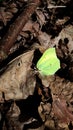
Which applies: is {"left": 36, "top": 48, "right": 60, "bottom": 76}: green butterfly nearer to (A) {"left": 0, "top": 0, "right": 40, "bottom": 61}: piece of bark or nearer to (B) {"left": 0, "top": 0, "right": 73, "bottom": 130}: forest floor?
(B) {"left": 0, "top": 0, "right": 73, "bottom": 130}: forest floor

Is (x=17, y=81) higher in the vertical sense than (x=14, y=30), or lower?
lower

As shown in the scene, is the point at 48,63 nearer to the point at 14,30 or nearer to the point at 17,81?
the point at 17,81

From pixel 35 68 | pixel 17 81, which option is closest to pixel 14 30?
pixel 35 68

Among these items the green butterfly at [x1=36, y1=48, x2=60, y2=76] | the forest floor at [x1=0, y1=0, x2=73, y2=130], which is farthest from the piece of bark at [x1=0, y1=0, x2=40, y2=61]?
the green butterfly at [x1=36, y1=48, x2=60, y2=76]

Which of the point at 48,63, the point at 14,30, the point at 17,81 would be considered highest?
the point at 14,30

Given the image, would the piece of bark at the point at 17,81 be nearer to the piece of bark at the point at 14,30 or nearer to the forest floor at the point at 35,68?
the forest floor at the point at 35,68

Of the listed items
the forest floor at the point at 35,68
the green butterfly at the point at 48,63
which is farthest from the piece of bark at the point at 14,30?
the green butterfly at the point at 48,63

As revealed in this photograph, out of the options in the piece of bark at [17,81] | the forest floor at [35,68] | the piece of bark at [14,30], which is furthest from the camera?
the piece of bark at [14,30]

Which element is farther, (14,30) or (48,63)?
(14,30)
